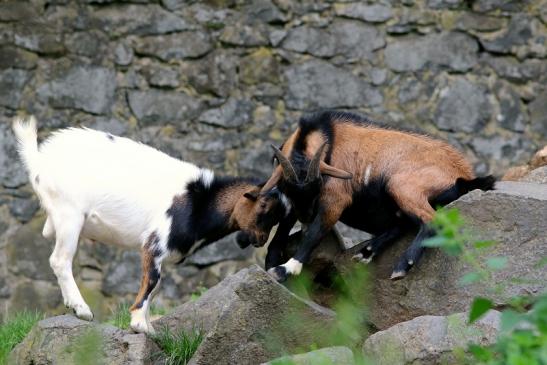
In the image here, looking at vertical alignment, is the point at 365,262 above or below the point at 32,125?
below

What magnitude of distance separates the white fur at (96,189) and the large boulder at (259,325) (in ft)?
1.71

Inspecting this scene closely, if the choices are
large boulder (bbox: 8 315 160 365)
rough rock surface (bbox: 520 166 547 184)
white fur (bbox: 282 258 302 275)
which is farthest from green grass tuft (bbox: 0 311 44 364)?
rough rock surface (bbox: 520 166 547 184)

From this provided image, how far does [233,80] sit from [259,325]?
388 centimetres

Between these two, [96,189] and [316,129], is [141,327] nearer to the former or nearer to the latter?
[96,189]

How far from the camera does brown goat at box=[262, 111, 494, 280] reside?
525cm

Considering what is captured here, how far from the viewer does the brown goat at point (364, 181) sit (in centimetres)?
525

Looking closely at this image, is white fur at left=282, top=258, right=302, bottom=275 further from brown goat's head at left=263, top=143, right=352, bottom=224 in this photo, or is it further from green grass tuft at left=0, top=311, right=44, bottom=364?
green grass tuft at left=0, top=311, right=44, bottom=364

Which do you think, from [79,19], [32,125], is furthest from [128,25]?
[32,125]

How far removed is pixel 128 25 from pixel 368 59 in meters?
1.94

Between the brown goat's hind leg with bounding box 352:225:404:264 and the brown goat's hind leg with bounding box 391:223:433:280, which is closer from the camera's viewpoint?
the brown goat's hind leg with bounding box 391:223:433:280

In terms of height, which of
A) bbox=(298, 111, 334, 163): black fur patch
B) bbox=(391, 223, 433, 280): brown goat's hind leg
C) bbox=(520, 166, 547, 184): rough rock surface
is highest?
bbox=(298, 111, 334, 163): black fur patch

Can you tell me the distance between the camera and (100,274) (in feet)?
27.4

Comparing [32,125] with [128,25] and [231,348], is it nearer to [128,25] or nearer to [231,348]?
[231,348]

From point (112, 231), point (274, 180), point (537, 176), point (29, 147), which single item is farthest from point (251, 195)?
point (537, 176)
